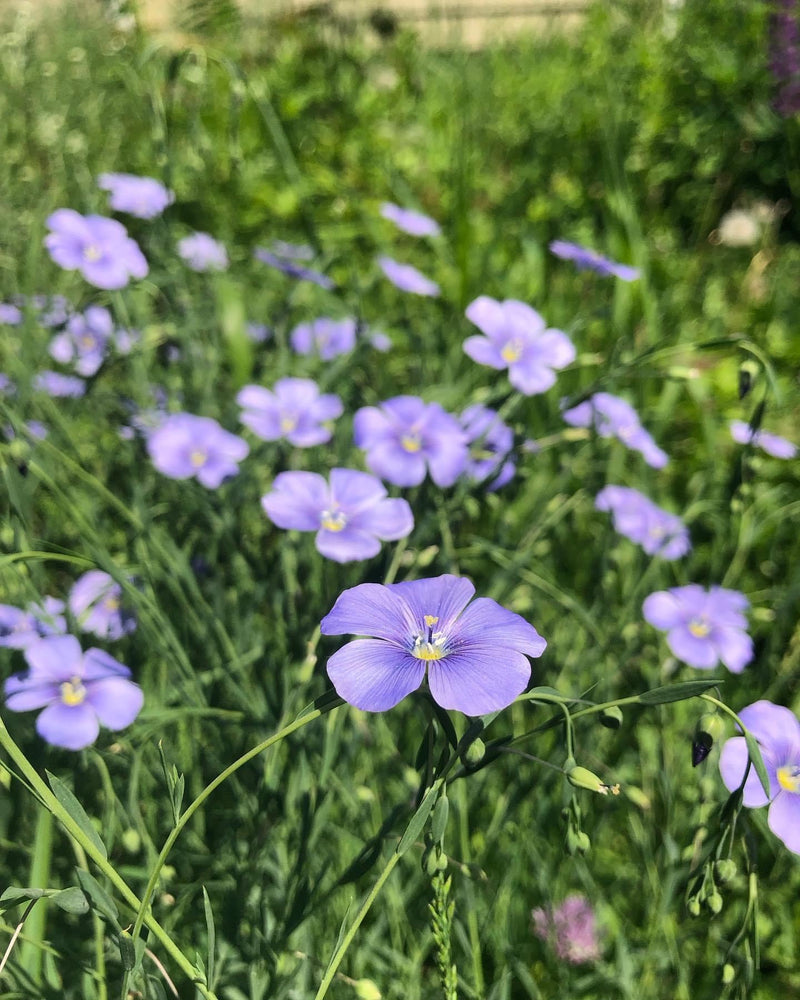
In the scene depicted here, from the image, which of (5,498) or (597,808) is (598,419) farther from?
(5,498)

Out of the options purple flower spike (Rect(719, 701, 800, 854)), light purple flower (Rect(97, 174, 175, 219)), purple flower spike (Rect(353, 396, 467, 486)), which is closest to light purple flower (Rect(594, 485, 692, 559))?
purple flower spike (Rect(353, 396, 467, 486))

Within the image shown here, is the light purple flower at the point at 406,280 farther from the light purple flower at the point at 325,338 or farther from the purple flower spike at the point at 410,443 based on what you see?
the purple flower spike at the point at 410,443

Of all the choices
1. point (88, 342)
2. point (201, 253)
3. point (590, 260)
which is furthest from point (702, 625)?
point (88, 342)

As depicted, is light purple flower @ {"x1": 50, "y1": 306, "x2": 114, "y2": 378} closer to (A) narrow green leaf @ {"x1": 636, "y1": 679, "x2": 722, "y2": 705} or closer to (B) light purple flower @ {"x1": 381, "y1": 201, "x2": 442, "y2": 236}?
(B) light purple flower @ {"x1": 381, "y1": 201, "x2": 442, "y2": 236}

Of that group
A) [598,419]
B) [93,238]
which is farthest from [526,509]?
[93,238]

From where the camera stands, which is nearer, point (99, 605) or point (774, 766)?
point (774, 766)

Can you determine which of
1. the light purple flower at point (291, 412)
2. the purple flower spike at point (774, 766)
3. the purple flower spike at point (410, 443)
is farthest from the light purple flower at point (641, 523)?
the purple flower spike at point (774, 766)

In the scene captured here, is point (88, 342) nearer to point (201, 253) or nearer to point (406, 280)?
point (201, 253)
